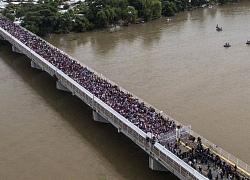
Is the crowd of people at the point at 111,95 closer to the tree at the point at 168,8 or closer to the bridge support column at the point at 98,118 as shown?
the bridge support column at the point at 98,118

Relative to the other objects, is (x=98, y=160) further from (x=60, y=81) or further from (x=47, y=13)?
(x=47, y=13)

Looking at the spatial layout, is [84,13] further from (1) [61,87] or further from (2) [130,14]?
(1) [61,87]

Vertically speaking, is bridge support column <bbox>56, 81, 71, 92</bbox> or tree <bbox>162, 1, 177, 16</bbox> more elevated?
tree <bbox>162, 1, 177, 16</bbox>

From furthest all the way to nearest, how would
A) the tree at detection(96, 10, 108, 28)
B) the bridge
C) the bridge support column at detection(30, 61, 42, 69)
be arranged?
1. the tree at detection(96, 10, 108, 28)
2. the bridge support column at detection(30, 61, 42, 69)
3. the bridge

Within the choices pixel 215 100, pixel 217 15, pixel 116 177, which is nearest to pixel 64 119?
pixel 116 177

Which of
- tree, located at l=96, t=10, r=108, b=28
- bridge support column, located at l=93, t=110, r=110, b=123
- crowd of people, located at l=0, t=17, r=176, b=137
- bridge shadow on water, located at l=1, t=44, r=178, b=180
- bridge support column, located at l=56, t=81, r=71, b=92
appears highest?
tree, located at l=96, t=10, r=108, b=28

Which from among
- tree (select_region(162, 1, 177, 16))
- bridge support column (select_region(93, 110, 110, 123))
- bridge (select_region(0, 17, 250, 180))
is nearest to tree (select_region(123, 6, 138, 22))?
tree (select_region(162, 1, 177, 16))

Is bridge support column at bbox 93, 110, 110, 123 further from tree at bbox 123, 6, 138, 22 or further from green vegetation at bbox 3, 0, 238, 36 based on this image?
tree at bbox 123, 6, 138, 22

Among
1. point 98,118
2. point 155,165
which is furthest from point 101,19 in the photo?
point 155,165

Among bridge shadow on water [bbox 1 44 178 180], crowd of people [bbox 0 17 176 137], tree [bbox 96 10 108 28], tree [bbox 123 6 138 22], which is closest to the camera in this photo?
bridge shadow on water [bbox 1 44 178 180]
